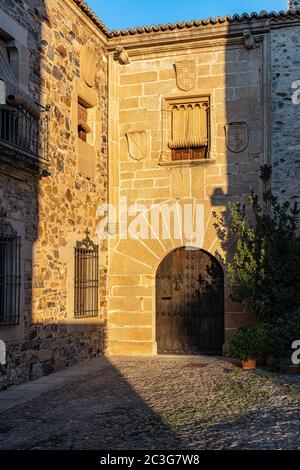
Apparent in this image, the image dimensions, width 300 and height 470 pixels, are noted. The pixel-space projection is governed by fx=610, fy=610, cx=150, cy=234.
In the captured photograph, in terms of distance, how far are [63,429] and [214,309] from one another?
17.6 ft

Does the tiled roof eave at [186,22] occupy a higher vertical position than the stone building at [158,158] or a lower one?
higher

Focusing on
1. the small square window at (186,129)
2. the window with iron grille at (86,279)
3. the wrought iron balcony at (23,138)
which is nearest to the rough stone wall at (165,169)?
the small square window at (186,129)

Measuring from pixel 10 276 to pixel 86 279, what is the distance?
7.66 ft

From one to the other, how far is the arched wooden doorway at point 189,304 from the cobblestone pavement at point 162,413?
177cm

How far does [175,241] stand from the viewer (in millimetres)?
10422

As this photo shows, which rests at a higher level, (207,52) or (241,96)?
(207,52)

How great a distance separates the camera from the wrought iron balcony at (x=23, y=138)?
729 cm

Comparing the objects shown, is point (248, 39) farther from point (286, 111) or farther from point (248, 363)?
point (248, 363)

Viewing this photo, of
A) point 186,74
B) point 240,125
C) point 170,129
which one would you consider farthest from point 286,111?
point 170,129

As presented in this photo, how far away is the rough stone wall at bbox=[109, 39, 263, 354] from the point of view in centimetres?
1028

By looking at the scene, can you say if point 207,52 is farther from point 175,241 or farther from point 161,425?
point 161,425

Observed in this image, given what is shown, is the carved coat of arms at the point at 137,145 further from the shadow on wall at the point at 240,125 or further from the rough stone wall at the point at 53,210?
the shadow on wall at the point at 240,125

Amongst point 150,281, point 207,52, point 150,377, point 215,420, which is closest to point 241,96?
point 207,52

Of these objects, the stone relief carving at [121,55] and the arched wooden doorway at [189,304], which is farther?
the stone relief carving at [121,55]
